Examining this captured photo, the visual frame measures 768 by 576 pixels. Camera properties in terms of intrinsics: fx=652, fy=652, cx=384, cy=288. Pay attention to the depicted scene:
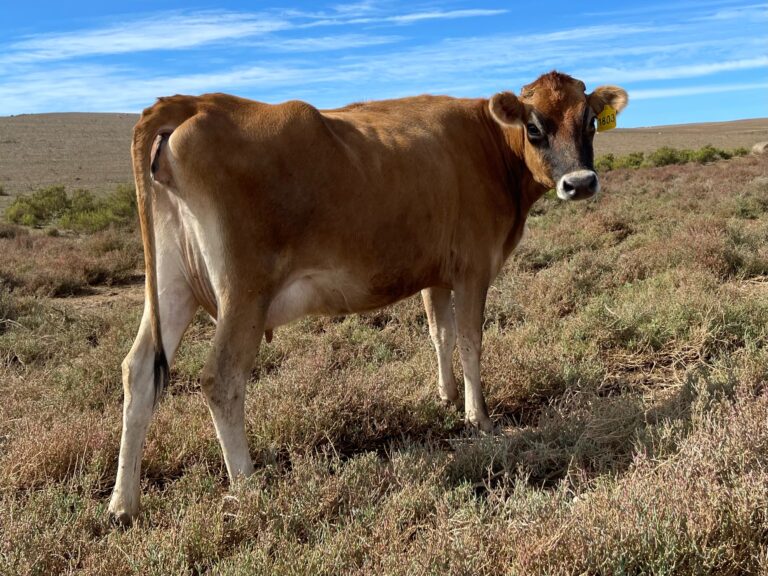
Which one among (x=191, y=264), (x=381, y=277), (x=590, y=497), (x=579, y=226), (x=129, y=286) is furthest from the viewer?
(x=579, y=226)

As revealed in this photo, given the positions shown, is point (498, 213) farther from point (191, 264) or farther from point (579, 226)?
point (579, 226)

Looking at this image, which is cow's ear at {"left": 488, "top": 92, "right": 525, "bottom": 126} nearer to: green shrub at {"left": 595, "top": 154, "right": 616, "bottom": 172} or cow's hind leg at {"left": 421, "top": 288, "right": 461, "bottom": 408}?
cow's hind leg at {"left": 421, "top": 288, "right": 461, "bottom": 408}

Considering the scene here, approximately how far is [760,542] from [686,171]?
22389mm

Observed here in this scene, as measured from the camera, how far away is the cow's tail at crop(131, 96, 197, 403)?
11.0ft

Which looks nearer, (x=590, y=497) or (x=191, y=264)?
(x=590, y=497)

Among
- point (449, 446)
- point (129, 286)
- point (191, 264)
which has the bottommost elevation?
point (449, 446)

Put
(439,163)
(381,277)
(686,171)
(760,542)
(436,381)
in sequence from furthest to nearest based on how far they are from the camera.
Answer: (686,171), (436,381), (439,163), (381,277), (760,542)

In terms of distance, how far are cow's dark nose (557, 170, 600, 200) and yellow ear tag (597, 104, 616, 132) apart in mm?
984

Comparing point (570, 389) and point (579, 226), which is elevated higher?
point (579, 226)

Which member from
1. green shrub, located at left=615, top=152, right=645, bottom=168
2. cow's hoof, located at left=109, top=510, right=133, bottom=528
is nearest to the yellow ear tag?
cow's hoof, located at left=109, top=510, right=133, bottom=528

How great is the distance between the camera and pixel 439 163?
4215mm

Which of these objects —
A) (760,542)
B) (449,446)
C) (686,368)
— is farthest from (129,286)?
(760,542)

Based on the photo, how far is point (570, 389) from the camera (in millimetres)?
4617

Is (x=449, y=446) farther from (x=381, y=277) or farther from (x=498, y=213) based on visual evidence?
(x=498, y=213)
